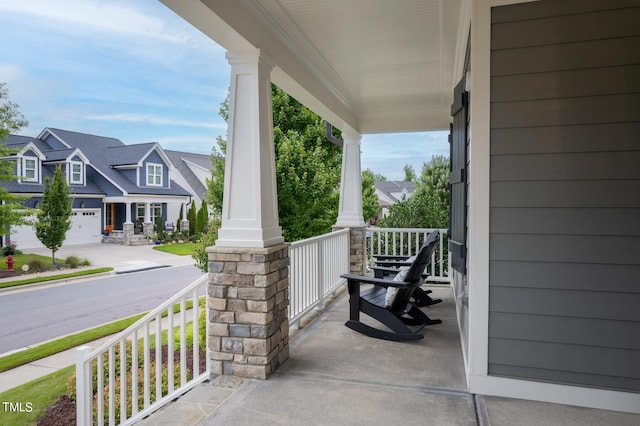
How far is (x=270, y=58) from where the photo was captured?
3.06 meters

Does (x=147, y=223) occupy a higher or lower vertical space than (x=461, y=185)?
lower

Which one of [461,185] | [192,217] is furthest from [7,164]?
[461,185]

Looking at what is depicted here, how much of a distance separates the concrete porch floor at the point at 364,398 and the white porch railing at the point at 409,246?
2.64 meters

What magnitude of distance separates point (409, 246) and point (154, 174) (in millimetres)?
10263

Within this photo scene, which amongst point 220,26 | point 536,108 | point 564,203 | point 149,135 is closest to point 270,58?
point 220,26

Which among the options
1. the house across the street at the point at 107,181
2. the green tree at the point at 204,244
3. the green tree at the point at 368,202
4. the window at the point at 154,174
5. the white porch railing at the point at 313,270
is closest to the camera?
the white porch railing at the point at 313,270

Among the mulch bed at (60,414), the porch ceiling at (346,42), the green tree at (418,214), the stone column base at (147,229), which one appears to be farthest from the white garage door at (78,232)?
the green tree at (418,214)

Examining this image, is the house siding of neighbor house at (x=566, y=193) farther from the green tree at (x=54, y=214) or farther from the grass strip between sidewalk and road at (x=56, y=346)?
the green tree at (x=54, y=214)

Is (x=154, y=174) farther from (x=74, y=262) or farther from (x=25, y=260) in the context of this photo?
(x=25, y=260)

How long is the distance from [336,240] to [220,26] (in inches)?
140

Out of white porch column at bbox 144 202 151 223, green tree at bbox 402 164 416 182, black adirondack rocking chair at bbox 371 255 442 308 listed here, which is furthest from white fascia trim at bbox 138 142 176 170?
green tree at bbox 402 164 416 182

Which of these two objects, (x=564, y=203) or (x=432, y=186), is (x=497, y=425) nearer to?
(x=564, y=203)

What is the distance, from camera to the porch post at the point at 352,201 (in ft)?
20.7

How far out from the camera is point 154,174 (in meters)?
13.4
